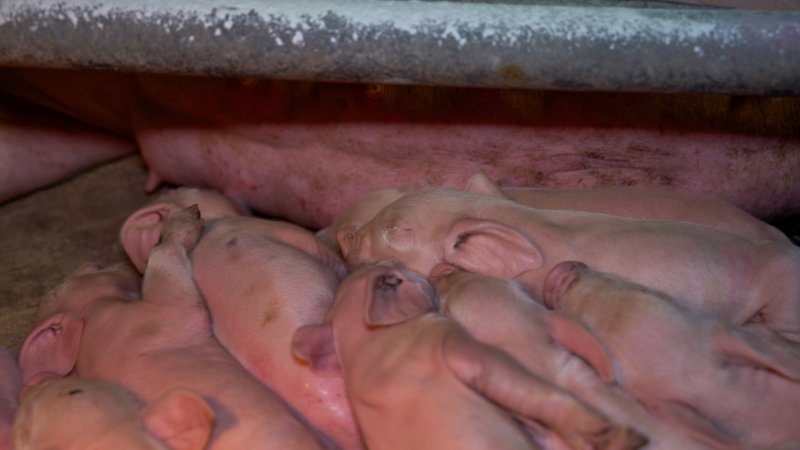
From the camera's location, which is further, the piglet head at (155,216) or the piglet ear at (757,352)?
the piglet head at (155,216)

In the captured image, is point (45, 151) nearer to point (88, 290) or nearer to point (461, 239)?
point (88, 290)

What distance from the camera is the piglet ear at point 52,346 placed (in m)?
2.57

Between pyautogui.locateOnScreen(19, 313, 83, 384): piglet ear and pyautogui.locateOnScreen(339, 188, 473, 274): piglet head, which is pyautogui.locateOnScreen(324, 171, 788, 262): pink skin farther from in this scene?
pyautogui.locateOnScreen(19, 313, 83, 384): piglet ear

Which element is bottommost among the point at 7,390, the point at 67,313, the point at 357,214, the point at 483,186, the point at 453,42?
the point at 7,390

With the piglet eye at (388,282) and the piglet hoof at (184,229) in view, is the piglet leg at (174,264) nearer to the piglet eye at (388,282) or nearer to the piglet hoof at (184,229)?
the piglet hoof at (184,229)

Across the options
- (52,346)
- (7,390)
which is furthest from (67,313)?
(7,390)

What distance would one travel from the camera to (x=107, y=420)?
219 cm

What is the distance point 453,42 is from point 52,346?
1.16m

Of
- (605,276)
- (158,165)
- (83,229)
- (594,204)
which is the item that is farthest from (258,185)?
(605,276)

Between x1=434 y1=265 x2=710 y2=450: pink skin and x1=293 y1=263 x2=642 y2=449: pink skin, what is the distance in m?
0.07

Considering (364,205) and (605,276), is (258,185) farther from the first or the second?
(605,276)

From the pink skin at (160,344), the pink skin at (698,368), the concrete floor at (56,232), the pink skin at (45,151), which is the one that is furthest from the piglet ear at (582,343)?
the pink skin at (45,151)

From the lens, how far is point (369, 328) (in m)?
2.28

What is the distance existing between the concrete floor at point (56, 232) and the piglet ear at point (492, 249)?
1.14 meters
